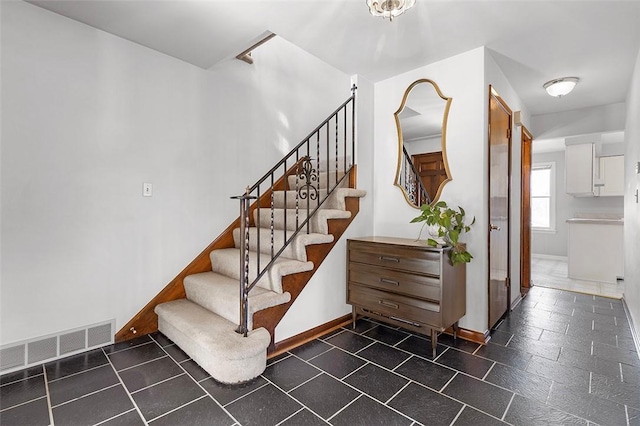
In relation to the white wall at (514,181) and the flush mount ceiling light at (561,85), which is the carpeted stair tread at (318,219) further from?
the flush mount ceiling light at (561,85)

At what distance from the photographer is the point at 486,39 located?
99.7 inches

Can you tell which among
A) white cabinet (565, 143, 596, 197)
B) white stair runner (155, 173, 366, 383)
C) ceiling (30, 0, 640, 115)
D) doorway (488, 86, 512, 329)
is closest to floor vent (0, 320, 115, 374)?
white stair runner (155, 173, 366, 383)

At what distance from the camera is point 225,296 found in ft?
7.66

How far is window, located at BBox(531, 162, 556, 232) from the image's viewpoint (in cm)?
721

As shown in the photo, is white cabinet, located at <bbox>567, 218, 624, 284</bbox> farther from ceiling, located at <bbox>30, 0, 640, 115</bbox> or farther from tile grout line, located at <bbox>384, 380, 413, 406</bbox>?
tile grout line, located at <bbox>384, 380, 413, 406</bbox>

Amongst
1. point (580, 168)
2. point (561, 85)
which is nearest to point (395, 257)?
point (561, 85)

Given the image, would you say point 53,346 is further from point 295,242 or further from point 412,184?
point 412,184

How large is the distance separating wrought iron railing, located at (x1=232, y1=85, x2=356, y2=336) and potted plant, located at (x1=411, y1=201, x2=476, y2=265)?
936 millimetres

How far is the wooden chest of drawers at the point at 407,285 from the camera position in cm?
239

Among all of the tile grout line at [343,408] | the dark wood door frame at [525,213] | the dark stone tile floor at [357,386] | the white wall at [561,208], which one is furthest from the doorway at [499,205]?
the white wall at [561,208]

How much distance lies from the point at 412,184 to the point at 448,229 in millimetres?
807

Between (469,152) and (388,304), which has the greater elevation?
(469,152)

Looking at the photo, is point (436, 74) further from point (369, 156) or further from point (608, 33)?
point (608, 33)

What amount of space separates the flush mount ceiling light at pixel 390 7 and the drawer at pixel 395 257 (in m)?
1.67
